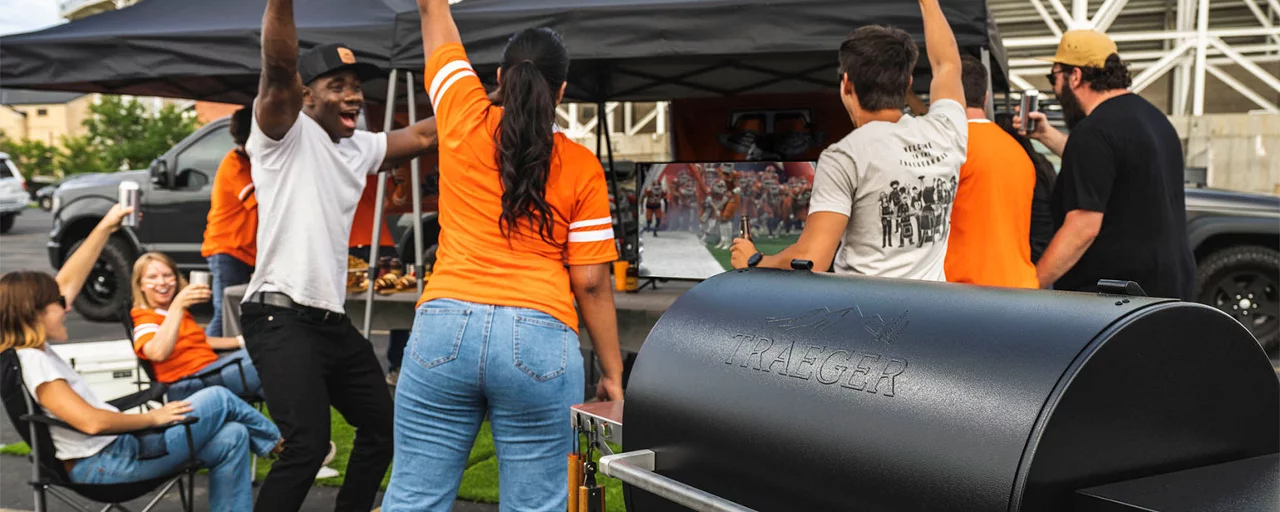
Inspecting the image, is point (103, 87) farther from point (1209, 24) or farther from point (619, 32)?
point (1209, 24)

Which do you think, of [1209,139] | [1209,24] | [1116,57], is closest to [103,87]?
[1116,57]

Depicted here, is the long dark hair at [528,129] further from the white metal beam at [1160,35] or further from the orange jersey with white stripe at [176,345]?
the white metal beam at [1160,35]

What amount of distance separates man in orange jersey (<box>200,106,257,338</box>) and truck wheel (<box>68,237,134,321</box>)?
18.1ft

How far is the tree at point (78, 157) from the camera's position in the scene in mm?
37125

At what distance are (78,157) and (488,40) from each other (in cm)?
3891

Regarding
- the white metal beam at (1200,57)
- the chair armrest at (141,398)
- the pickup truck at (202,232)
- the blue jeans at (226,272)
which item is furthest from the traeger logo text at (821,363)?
the white metal beam at (1200,57)

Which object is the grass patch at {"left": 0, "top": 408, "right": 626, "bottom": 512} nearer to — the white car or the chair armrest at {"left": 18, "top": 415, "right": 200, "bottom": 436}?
the chair armrest at {"left": 18, "top": 415, "right": 200, "bottom": 436}

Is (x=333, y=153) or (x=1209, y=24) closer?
(x=333, y=153)

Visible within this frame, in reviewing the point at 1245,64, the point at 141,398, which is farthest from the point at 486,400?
the point at 1245,64

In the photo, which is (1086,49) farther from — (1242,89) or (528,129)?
(1242,89)

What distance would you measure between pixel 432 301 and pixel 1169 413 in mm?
A: 1647

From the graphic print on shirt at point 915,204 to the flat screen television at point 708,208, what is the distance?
2.80 metres

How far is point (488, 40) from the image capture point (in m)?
5.07

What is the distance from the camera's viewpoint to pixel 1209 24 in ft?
63.2
